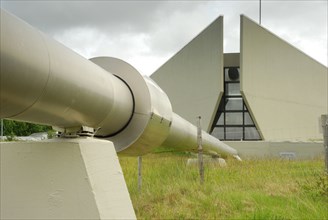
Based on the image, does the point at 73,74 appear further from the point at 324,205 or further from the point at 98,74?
the point at 324,205

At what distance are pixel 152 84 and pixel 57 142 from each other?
70 centimetres

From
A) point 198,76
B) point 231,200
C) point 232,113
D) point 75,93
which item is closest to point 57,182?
point 75,93

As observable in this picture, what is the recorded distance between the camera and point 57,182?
156cm

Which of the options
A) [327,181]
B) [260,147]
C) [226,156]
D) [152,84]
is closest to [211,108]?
[260,147]

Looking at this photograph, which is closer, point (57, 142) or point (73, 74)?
point (73, 74)

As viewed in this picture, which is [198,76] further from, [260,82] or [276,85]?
[276,85]

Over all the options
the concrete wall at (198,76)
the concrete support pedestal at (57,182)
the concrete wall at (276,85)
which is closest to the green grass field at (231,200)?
the concrete support pedestal at (57,182)

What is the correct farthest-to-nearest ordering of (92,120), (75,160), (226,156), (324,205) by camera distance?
(226,156) → (324,205) → (92,120) → (75,160)

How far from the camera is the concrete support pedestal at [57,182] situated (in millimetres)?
1540

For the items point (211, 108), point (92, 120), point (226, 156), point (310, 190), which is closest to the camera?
point (92, 120)

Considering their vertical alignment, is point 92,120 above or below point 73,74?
below

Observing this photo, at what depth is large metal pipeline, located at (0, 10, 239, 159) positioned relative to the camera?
1.17 metres

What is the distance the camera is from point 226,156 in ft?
34.0

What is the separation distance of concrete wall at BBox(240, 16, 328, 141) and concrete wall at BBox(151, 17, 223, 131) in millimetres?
1968
